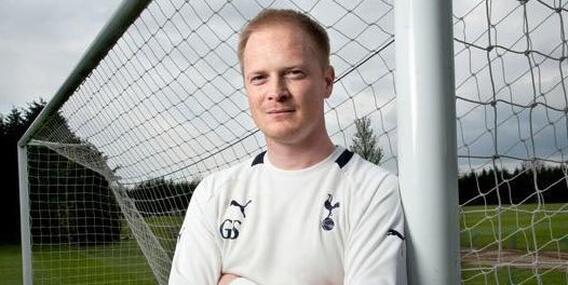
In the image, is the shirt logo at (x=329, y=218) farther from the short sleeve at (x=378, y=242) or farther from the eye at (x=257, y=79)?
the eye at (x=257, y=79)

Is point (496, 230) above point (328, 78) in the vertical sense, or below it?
below

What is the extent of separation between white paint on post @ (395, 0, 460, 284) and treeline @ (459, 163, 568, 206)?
54 centimetres

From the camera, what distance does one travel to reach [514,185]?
2699 mm

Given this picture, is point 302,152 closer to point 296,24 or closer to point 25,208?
point 296,24

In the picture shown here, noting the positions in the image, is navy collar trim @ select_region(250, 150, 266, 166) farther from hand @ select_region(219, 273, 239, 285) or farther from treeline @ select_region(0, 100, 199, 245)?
treeline @ select_region(0, 100, 199, 245)

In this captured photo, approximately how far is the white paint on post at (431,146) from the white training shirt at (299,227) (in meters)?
0.04

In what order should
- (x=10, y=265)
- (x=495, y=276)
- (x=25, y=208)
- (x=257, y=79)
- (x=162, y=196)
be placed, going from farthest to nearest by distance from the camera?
(x=10, y=265), (x=25, y=208), (x=162, y=196), (x=495, y=276), (x=257, y=79)

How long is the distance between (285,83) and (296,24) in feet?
0.39

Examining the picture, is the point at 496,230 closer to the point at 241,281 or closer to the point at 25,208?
the point at 241,281

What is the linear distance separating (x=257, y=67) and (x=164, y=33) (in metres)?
1.60

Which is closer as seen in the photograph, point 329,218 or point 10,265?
point 329,218

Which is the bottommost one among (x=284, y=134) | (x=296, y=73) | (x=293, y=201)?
(x=293, y=201)

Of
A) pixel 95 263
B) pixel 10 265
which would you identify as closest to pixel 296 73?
pixel 95 263

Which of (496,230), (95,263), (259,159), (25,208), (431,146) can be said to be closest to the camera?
(431,146)
